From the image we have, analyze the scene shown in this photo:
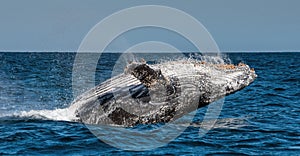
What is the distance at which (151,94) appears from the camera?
1403 centimetres

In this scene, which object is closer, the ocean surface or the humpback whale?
the ocean surface

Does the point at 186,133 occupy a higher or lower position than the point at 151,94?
lower

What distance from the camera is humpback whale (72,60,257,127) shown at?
13.9m

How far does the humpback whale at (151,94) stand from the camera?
1389 centimetres

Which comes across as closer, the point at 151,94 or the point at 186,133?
the point at 186,133

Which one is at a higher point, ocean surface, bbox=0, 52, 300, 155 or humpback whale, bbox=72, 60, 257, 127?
humpback whale, bbox=72, 60, 257, 127

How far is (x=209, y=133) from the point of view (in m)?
13.5

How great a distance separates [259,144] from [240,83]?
12.3 feet

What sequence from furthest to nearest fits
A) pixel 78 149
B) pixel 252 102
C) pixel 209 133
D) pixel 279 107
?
pixel 252 102, pixel 279 107, pixel 209 133, pixel 78 149

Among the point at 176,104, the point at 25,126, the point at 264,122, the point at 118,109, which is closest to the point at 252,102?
the point at 264,122

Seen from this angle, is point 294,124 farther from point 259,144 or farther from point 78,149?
point 78,149

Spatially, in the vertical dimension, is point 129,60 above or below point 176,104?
above

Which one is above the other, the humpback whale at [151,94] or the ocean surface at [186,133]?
the humpback whale at [151,94]

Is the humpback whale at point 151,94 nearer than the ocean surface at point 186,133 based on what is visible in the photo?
No
